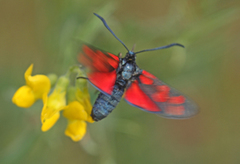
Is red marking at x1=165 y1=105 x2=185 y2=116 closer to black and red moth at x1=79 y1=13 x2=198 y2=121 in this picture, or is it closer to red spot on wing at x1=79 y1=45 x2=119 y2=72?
black and red moth at x1=79 y1=13 x2=198 y2=121

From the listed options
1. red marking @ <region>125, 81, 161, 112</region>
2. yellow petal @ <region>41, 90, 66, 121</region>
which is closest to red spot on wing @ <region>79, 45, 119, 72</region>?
red marking @ <region>125, 81, 161, 112</region>

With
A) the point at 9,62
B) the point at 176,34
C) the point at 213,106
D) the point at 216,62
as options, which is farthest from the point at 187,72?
the point at 9,62

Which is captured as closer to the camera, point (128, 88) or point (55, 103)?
point (128, 88)

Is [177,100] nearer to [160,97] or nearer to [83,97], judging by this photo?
[160,97]

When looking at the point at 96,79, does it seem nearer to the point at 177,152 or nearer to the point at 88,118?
the point at 88,118

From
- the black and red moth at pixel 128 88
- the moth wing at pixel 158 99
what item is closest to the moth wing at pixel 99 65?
the black and red moth at pixel 128 88

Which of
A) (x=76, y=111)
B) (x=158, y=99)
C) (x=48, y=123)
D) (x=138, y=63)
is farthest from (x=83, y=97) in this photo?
(x=138, y=63)

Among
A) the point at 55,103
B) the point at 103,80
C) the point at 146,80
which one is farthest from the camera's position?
the point at 55,103
